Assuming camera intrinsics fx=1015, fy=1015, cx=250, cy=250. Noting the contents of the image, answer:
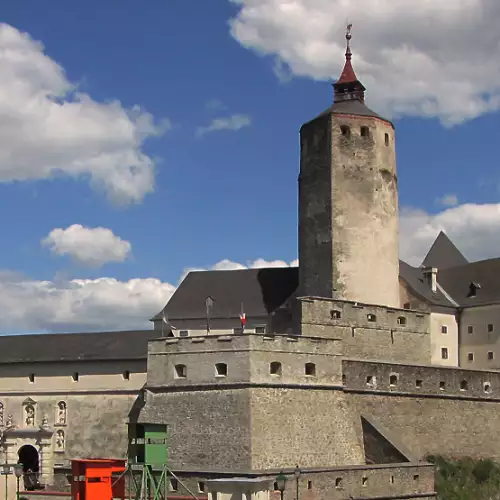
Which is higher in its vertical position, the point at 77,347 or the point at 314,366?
the point at 77,347

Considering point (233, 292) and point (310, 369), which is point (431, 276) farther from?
point (310, 369)

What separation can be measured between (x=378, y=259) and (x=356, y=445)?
35.3ft

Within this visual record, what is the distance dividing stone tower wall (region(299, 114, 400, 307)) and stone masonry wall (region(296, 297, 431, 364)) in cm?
160

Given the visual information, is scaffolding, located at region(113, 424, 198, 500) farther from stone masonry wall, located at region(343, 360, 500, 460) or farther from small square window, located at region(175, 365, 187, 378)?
stone masonry wall, located at region(343, 360, 500, 460)

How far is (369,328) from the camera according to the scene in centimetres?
4731

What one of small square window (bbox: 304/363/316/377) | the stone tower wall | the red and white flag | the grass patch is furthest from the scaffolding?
the stone tower wall

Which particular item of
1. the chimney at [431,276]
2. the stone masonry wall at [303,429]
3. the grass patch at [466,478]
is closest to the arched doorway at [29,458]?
the stone masonry wall at [303,429]

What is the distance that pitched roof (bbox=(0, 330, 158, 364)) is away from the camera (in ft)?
159

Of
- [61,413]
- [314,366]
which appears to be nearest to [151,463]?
[314,366]

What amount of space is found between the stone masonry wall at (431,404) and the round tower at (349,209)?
5187 mm

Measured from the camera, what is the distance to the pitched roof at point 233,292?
5406cm

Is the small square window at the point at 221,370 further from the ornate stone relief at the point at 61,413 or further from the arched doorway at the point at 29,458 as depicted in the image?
the arched doorway at the point at 29,458

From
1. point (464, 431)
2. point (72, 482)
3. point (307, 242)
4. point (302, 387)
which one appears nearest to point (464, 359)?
point (464, 431)

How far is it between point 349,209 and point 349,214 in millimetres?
254
